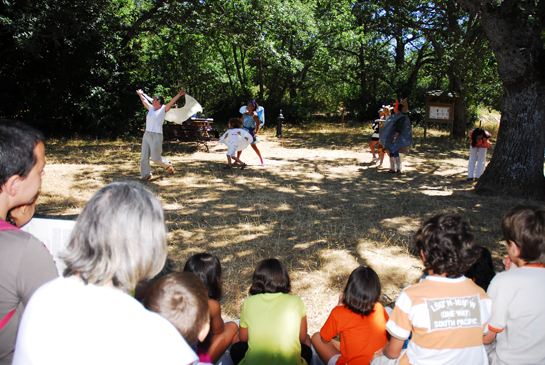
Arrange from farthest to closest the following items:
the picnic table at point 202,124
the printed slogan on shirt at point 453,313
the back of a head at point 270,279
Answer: the picnic table at point 202,124 → the back of a head at point 270,279 → the printed slogan on shirt at point 453,313

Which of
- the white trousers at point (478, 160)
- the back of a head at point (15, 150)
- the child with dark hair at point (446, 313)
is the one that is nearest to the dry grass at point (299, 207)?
the white trousers at point (478, 160)

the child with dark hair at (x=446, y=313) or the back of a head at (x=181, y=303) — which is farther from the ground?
the back of a head at (x=181, y=303)

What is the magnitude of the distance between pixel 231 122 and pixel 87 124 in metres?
7.75

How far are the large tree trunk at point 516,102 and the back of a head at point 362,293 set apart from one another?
18.9 ft

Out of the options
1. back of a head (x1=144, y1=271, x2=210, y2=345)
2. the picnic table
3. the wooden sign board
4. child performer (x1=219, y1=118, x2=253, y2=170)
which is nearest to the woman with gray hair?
back of a head (x1=144, y1=271, x2=210, y2=345)

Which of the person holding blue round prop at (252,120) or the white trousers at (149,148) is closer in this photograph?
the white trousers at (149,148)

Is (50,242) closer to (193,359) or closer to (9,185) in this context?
(9,185)

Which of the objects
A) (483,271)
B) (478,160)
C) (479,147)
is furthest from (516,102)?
(483,271)

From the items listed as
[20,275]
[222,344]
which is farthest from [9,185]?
[222,344]

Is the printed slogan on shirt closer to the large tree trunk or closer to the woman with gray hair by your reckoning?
the woman with gray hair

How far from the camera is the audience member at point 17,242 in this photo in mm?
1336

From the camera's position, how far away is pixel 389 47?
24.7 metres

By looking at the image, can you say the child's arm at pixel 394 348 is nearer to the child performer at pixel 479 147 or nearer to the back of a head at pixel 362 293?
the back of a head at pixel 362 293

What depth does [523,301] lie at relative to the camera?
1852mm
